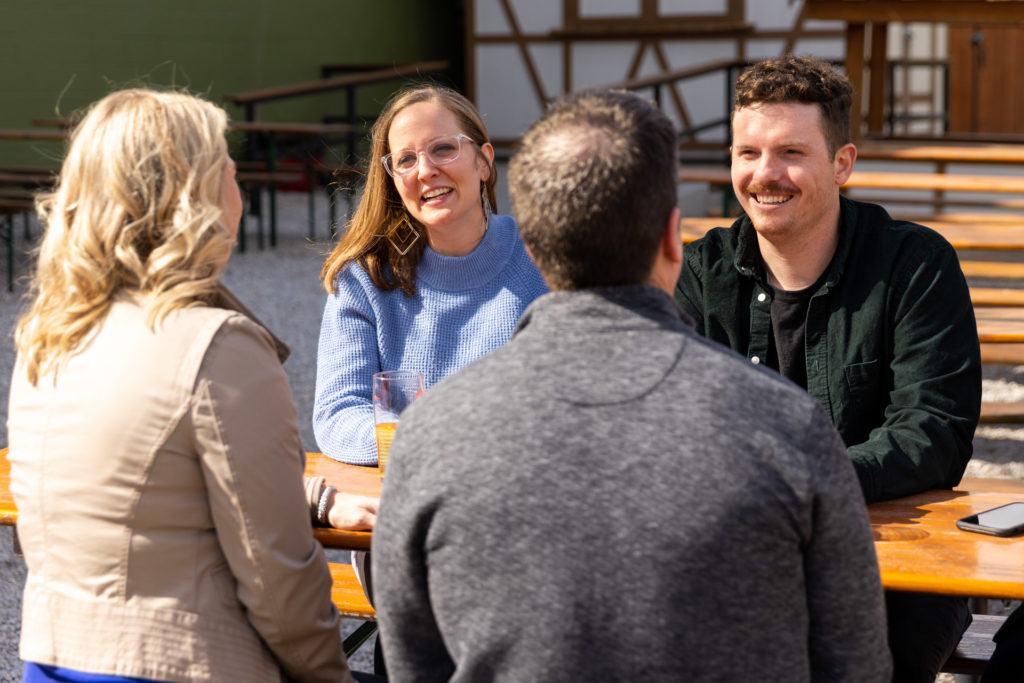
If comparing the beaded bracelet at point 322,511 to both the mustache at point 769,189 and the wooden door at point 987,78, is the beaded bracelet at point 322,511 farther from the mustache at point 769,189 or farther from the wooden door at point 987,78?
the wooden door at point 987,78

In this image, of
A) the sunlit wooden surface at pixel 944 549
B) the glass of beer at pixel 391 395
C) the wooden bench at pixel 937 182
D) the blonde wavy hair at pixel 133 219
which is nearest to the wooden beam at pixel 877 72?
the wooden bench at pixel 937 182

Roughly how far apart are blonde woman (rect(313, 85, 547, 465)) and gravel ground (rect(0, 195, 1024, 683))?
0.55 ft

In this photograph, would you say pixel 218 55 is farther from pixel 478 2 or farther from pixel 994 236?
pixel 994 236

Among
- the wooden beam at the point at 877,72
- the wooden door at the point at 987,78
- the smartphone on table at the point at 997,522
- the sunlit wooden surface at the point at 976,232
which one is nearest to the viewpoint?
the smartphone on table at the point at 997,522

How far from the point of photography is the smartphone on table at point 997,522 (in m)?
1.78

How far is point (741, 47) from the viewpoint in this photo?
13.5 meters

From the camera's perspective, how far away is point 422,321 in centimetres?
252

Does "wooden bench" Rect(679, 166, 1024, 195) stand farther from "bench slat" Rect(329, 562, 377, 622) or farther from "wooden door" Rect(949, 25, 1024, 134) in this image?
"wooden door" Rect(949, 25, 1024, 134)

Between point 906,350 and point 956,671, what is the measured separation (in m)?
0.67

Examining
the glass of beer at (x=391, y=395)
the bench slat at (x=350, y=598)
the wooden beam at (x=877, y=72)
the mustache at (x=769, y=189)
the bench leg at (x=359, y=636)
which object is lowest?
the bench leg at (x=359, y=636)

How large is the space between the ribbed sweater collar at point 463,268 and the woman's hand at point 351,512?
2.38ft

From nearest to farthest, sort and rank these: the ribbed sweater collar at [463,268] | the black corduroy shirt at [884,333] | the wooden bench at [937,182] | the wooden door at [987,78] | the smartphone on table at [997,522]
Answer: the smartphone on table at [997,522] → the black corduroy shirt at [884,333] → the ribbed sweater collar at [463,268] → the wooden bench at [937,182] → the wooden door at [987,78]

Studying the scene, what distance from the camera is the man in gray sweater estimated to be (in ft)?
3.89

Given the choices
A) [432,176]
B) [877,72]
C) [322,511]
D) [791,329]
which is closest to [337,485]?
[322,511]
